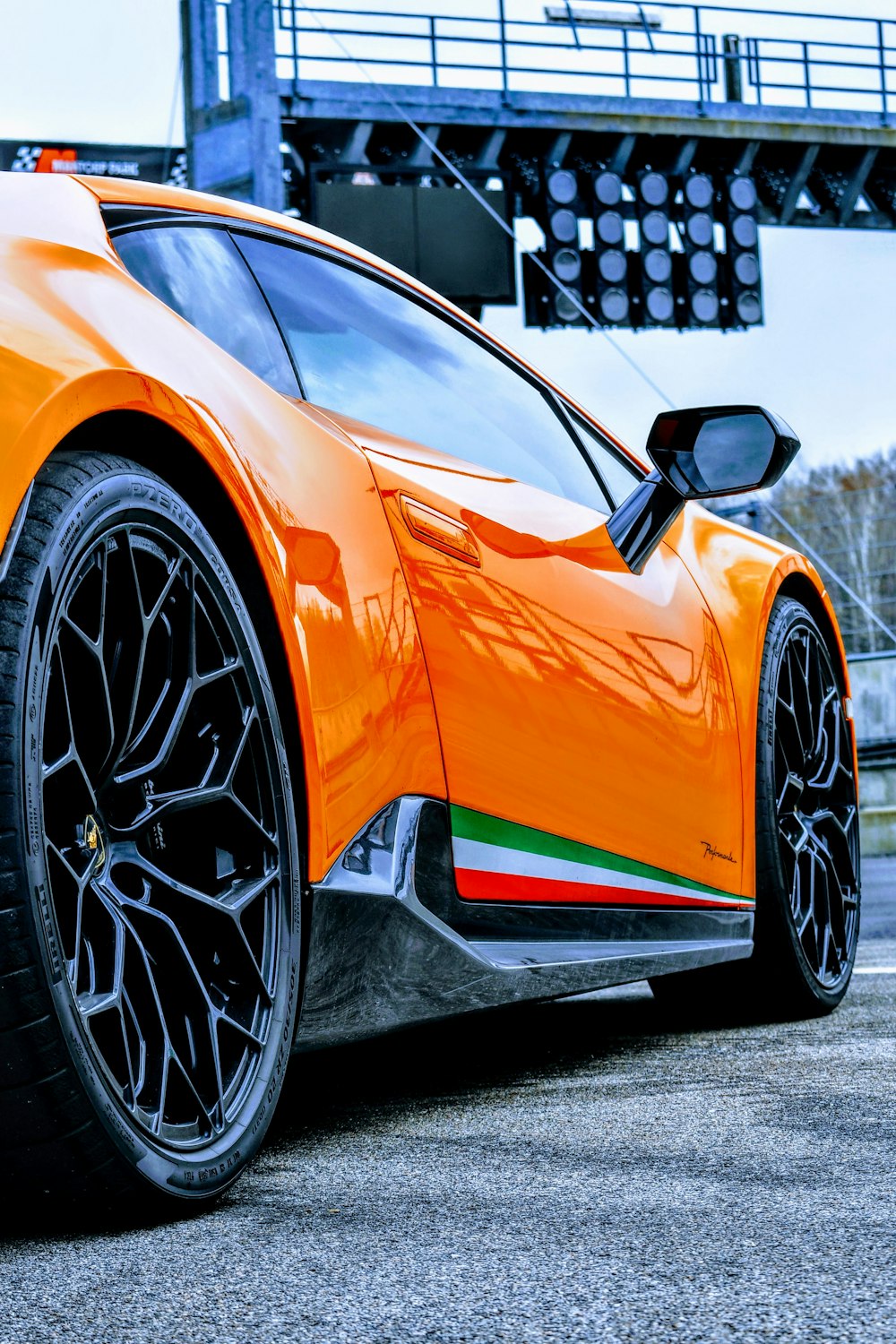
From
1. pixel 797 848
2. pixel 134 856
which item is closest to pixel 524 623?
pixel 134 856

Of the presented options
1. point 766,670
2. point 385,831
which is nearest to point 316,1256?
point 385,831

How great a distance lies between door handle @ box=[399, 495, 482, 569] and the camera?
2254 millimetres

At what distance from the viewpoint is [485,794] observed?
90.3 inches

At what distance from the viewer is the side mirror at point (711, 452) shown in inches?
128

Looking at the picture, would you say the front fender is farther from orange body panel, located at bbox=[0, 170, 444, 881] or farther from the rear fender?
the rear fender

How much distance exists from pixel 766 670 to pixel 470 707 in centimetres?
140

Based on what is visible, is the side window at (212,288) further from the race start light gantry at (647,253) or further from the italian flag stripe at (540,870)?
the race start light gantry at (647,253)

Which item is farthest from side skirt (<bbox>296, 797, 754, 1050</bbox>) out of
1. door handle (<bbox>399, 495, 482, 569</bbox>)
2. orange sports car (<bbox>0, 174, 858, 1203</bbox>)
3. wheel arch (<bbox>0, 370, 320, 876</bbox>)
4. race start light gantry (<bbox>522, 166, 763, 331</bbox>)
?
race start light gantry (<bbox>522, 166, 763, 331</bbox>)

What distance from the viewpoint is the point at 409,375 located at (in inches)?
104

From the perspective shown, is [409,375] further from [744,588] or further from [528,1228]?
[528,1228]

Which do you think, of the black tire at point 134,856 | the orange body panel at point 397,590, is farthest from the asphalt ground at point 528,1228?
the orange body panel at point 397,590

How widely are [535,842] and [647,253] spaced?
1651cm

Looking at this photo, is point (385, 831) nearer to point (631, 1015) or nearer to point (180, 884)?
point (180, 884)
